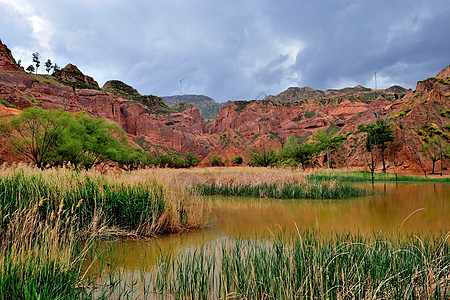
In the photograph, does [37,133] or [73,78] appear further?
[73,78]

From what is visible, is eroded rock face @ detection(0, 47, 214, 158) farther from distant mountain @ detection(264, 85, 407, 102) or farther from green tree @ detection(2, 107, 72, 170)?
distant mountain @ detection(264, 85, 407, 102)

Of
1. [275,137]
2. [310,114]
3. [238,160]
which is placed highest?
[310,114]

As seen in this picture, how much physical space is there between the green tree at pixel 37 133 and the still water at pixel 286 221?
16.9 m

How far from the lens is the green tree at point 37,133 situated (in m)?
21.3

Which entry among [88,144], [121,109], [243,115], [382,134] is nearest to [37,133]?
[88,144]

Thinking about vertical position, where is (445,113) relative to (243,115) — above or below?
below

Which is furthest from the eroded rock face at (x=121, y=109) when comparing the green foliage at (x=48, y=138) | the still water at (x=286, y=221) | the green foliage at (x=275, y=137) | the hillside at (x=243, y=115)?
the still water at (x=286, y=221)

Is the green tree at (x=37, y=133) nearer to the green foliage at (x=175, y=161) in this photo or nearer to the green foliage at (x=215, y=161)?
the green foliage at (x=175, y=161)

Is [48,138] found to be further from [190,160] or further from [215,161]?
[190,160]

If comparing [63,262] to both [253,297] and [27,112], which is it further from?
[27,112]

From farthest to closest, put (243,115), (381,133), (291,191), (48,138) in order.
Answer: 1. (243,115)
2. (381,133)
3. (48,138)
4. (291,191)

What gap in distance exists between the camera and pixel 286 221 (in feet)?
29.3

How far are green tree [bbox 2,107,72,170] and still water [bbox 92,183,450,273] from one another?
55.4 ft

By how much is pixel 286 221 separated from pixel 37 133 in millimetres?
22520
